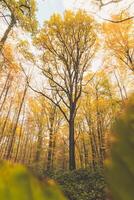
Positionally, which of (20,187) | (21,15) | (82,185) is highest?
(21,15)

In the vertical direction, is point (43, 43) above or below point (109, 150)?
above

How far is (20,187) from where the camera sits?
15 cm

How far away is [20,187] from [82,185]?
11058 mm

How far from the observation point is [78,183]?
11117mm

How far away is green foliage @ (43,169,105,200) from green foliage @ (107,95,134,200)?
8.88 m

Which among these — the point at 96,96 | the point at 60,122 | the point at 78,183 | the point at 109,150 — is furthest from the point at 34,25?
the point at 60,122

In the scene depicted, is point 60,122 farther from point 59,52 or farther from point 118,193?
point 118,193

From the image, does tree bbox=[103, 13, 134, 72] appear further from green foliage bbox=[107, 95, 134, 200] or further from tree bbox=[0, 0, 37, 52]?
green foliage bbox=[107, 95, 134, 200]

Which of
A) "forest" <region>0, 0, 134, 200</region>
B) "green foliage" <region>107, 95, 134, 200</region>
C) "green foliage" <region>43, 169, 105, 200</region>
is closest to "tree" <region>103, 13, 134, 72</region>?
"forest" <region>0, 0, 134, 200</region>

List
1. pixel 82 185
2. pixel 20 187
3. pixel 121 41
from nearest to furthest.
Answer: pixel 20 187
pixel 82 185
pixel 121 41

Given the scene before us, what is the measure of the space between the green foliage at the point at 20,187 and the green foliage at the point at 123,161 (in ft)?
0.14

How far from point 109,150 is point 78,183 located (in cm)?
1157

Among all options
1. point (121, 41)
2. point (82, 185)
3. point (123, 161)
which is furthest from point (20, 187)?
point (121, 41)

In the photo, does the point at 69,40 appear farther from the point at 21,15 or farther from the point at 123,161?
the point at 123,161
